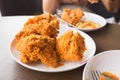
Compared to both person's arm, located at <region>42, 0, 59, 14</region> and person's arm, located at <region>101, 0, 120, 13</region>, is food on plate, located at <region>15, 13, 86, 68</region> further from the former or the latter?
person's arm, located at <region>101, 0, 120, 13</region>

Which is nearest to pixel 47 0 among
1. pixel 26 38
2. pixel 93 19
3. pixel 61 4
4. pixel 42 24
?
pixel 61 4

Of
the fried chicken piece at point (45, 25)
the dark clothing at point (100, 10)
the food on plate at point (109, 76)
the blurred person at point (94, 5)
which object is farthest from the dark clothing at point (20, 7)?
the food on plate at point (109, 76)

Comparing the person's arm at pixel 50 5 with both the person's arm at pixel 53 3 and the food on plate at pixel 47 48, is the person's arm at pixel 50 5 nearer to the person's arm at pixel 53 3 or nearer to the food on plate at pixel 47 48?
the person's arm at pixel 53 3

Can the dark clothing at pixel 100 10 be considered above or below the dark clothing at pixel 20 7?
below

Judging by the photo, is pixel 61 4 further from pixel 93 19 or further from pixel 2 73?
pixel 2 73

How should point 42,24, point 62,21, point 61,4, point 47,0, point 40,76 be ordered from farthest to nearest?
point 61,4 < point 47,0 < point 62,21 < point 42,24 < point 40,76

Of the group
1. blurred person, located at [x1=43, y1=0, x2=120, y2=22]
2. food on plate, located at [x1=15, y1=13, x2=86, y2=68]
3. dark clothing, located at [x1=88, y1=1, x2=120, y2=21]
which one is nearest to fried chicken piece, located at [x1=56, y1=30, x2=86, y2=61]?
food on plate, located at [x1=15, y1=13, x2=86, y2=68]
